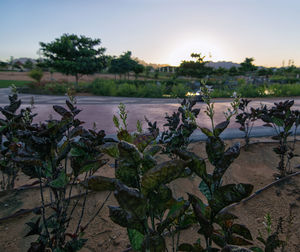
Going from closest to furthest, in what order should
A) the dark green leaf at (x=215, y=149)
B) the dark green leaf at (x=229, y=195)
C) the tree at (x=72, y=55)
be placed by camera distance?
the dark green leaf at (x=229, y=195) → the dark green leaf at (x=215, y=149) → the tree at (x=72, y=55)

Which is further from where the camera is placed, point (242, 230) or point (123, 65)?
point (123, 65)

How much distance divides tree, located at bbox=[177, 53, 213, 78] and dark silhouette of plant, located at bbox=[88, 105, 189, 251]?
41613 mm

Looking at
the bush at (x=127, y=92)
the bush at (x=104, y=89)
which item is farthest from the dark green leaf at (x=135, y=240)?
the bush at (x=104, y=89)

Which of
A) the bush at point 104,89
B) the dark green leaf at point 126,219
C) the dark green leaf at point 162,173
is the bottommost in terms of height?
the dark green leaf at point 126,219

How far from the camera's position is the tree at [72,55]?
23.7 meters

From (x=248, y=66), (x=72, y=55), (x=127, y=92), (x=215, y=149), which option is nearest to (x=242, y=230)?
(x=215, y=149)

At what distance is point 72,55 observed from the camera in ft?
80.6

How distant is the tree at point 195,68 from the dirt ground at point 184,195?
39.4 metres

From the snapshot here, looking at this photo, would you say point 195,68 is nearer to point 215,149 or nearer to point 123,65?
point 123,65

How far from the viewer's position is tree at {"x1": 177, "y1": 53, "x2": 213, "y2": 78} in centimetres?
4124

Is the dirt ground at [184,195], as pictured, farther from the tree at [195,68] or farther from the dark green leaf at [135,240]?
the tree at [195,68]

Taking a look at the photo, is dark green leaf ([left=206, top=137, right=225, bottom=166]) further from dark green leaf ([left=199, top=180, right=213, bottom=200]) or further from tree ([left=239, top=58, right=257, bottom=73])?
tree ([left=239, top=58, right=257, bottom=73])

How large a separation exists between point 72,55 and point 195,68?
25016mm

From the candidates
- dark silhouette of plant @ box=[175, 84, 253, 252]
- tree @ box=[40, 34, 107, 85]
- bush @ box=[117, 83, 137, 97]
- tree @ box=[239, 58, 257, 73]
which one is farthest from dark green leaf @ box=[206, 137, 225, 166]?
tree @ box=[239, 58, 257, 73]
